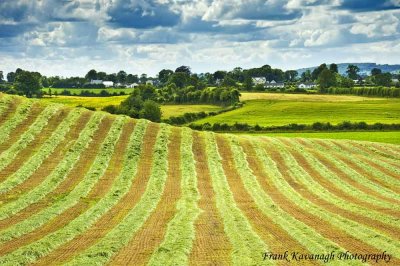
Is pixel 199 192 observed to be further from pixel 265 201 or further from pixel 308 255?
pixel 308 255

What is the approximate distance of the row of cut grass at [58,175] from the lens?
26644 millimetres

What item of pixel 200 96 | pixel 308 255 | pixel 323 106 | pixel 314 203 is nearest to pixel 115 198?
pixel 314 203

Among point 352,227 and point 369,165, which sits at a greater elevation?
point 352,227

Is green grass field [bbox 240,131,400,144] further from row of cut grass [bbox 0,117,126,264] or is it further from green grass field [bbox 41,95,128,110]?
green grass field [bbox 41,95,128,110]

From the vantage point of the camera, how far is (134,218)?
2553cm

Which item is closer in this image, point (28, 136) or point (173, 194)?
point (173, 194)

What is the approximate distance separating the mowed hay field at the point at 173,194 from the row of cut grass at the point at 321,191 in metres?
0.11

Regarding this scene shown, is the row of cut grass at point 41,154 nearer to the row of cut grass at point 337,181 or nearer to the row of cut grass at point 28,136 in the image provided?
the row of cut grass at point 28,136

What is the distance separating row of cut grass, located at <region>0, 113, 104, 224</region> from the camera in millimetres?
26644

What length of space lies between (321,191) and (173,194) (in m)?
11.1

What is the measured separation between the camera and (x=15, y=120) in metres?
46.0

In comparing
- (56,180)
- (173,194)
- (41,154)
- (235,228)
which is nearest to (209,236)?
(235,228)

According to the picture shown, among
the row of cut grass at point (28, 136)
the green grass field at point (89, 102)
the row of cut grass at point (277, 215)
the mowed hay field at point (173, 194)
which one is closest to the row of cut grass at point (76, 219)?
the mowed hay field at point (173, 194)

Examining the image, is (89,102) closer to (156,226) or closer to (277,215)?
(277,215)
